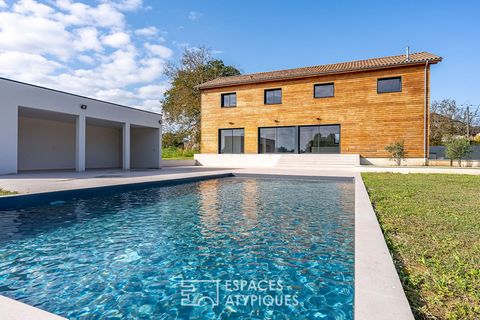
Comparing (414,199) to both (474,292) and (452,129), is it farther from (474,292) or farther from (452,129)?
(452,129)

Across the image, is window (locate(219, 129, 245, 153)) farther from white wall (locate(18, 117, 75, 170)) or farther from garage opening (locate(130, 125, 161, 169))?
white wall (locate(18, 117, 75, 170))

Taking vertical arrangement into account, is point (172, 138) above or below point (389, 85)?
below

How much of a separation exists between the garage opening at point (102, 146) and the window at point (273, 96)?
31.6ft

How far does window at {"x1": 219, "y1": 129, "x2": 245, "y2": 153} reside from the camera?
62.3ft

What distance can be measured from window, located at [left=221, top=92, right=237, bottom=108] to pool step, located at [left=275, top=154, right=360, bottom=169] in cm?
563

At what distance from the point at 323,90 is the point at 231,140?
7.06 m

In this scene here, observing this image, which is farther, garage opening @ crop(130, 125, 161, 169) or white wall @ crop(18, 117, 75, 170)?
garage opening @ crop(130, 125, 161, 169)

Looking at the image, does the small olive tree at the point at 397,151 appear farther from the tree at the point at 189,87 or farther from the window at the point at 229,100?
the tree at the point at 189,87

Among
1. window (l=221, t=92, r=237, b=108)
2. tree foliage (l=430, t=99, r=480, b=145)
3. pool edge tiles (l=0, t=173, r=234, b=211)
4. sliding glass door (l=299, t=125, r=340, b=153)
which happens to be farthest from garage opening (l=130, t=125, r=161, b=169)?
tree foliage (l=430, t=99, r=480, b=145)

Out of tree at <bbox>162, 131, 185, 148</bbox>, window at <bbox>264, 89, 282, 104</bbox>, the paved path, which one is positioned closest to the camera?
the paved path

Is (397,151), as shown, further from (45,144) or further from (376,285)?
(45,144)

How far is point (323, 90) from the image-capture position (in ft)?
55.3

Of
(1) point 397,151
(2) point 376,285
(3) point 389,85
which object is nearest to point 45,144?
(2) point 376,285

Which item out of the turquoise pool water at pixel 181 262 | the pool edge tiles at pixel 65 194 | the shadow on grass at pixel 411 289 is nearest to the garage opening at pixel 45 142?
the pool edge tiles at pixel 65 194
